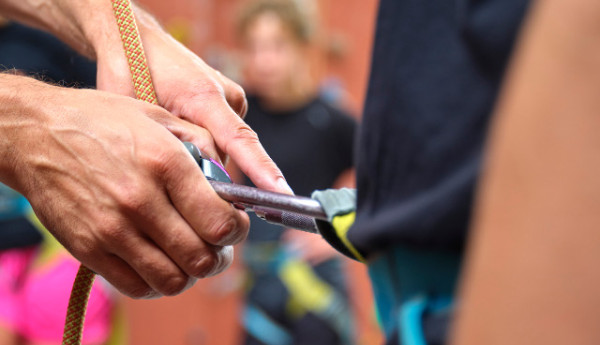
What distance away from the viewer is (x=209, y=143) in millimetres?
600

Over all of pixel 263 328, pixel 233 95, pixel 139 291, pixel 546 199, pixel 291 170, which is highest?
pixel 546 199

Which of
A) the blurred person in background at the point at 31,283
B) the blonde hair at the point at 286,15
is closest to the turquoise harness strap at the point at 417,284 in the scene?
the blurred person in background at the point at 31,283

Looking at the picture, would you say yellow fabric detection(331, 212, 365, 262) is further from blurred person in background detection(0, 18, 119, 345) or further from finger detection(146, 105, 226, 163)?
blurred person in background detection(0, 18, 119, 345)

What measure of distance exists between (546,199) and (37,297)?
1.32 m

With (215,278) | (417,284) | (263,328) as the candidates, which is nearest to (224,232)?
(417,284)

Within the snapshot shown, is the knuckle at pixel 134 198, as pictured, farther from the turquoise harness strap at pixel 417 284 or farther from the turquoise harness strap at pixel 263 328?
the turquoise harness strap at pixel 263 328

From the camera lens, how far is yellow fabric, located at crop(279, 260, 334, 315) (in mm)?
2014

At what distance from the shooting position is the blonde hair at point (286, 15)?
6.79ft

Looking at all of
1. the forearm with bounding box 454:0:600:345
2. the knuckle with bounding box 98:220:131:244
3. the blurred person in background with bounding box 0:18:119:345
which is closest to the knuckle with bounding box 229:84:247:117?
the knuckle with bounding box 98:220:131:244

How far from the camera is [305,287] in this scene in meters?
2.02

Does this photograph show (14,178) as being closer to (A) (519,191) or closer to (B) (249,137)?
(B) (249,137)

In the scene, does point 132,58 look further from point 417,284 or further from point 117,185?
point 417,284

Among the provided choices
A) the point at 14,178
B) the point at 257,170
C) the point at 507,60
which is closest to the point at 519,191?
the point at 507,60

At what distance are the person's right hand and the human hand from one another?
147 centimetres
